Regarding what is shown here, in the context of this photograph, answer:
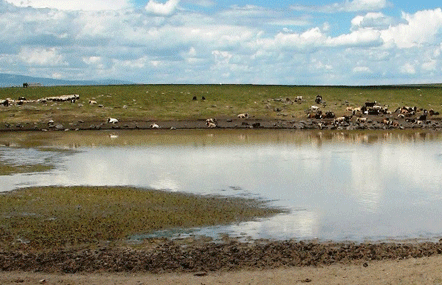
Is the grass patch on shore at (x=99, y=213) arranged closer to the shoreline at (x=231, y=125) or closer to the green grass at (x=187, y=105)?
the shoreline at (x=231, y=125)

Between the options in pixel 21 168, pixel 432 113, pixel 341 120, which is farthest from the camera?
pixel 432 113

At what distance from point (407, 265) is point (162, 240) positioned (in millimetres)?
6407

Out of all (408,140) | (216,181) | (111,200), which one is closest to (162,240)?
(111,200)

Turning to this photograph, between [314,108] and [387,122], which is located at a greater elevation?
[314,108]

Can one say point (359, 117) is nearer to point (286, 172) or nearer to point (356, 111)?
point (356, 111)

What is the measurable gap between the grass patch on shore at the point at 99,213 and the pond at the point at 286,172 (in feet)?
4.12

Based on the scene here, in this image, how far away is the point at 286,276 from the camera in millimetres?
13984

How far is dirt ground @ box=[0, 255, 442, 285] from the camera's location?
44.3 ft

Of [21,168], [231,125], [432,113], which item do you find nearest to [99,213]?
[21,168]

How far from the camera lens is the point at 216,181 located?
92.6 ft

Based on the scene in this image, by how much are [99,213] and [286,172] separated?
12.3 meters

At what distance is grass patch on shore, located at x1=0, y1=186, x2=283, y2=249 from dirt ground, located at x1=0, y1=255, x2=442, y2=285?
299cm

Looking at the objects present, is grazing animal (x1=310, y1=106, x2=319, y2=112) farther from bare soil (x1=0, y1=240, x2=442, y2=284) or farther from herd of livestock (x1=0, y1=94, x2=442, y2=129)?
bare soil (x1=0, y1=240, x2=442, y2=284)

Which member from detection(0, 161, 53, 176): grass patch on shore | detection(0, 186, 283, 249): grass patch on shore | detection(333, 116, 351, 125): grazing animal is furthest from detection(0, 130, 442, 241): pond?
detection(333, 116, 351, 125): grazing animal
